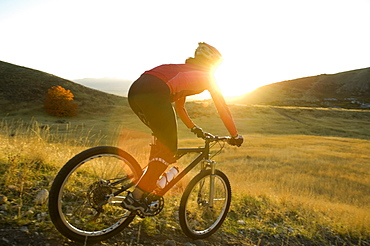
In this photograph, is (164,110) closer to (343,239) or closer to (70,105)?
(343,239)

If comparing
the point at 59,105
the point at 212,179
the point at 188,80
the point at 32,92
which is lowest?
the point at 59,105

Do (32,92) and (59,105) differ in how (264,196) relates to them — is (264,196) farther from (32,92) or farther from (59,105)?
(32,92)

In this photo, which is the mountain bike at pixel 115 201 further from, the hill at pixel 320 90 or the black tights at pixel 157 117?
the hill at pixel 320 90

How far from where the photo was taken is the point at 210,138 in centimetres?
387

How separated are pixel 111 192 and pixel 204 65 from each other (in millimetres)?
2076

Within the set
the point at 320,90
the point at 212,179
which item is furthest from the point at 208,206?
the point at 320,90

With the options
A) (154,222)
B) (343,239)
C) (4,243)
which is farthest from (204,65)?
(343,239)

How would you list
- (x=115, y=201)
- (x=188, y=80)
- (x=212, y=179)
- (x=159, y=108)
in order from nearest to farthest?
(x=159, y=108), (x=115, y=201), (x=188, y=80), (x=212, y=179)

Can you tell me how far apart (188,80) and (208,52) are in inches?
21.5

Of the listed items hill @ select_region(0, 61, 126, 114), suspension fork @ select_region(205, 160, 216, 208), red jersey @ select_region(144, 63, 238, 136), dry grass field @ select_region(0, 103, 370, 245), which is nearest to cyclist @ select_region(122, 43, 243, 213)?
red jersey @ select_region(144, 63, 238, 136)

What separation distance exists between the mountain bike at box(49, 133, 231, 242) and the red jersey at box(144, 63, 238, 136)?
59cm

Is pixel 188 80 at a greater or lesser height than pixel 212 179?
greater

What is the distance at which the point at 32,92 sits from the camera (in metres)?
70.9

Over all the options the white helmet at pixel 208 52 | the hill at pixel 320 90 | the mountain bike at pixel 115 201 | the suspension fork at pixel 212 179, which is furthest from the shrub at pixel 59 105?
the hill at pixel 320 90
